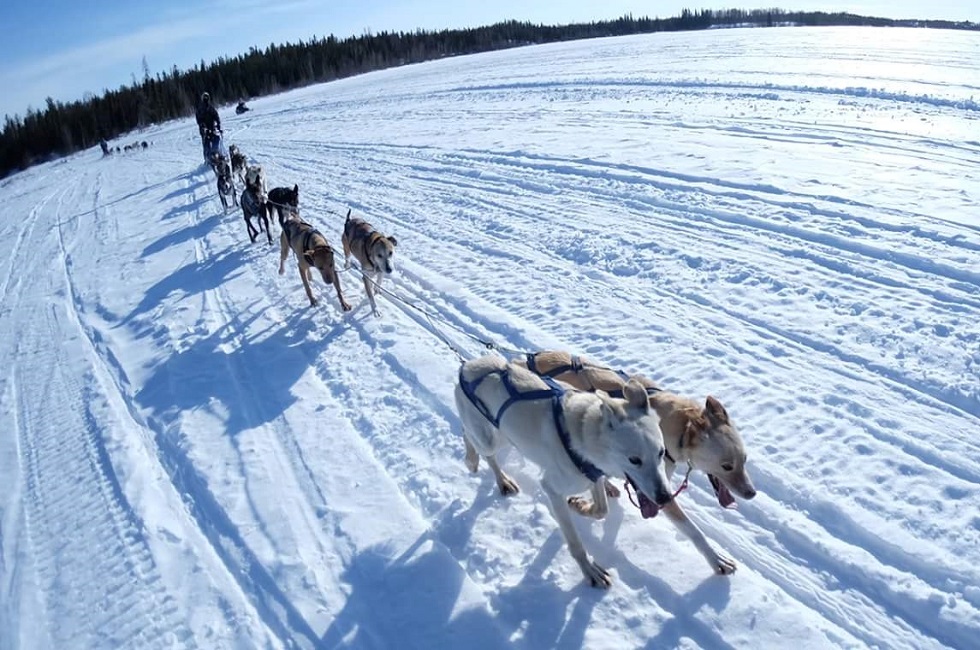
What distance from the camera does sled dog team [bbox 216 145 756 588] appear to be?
3.20 meters

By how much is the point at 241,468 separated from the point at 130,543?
0.92 meters

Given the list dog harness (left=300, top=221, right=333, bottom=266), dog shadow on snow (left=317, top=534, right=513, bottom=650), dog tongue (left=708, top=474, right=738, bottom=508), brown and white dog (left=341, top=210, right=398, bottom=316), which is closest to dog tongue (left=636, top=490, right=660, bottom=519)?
dog tongue (left=708, top=474, right=738, bottom=508)

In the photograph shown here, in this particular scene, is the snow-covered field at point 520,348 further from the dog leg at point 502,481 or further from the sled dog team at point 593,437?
the sled dog team at point 593,437

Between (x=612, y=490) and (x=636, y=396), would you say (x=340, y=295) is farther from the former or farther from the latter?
(x=636, y=396)

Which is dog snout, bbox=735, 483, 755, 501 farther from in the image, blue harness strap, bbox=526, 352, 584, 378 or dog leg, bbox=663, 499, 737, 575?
blue harness strap, bbox=526, 352, 584, 378

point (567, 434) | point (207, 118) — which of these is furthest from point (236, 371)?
→ point (207, 118)

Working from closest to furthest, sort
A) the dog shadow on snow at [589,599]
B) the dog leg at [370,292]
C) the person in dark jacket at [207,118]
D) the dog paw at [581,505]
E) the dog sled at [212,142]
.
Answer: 1. the dog shadow on snow at [589,599]
2. the dog paw at [581,505]
3. the dog leg at [370,292]
4. the dog sled at [212,142]
5. the person in dark jacket at [207,118]

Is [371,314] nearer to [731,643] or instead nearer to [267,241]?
[267,241]

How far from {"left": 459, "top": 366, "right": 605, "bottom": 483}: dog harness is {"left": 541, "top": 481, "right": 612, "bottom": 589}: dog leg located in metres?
0.28

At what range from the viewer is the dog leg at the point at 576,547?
3.60 metres

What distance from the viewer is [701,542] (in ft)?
11.6

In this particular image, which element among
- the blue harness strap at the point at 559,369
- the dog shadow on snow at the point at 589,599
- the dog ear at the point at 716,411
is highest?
the blue harness strap at the point at 559,369

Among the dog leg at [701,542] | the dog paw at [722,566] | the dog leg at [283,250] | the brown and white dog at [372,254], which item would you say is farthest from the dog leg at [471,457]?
the dog leg at [283,250]

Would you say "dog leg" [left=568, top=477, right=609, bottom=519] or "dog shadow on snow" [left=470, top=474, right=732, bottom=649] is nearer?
"dog shadow on snow" [left=470, top=474, right=732, bottom=649]
